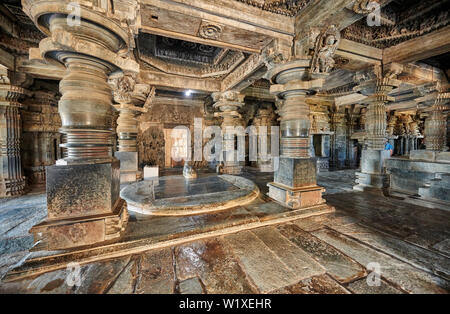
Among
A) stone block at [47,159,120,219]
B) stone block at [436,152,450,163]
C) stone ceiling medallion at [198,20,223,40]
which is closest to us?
stone block at [47,159,120,219]

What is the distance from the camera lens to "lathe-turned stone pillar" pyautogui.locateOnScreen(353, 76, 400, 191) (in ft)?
16.9

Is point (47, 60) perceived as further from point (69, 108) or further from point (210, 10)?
point (210, 10)

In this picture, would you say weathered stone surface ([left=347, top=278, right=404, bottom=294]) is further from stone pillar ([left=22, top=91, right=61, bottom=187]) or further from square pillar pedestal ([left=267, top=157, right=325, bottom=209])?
stone pillar ([left=22, top=91, right=61, bottom=187])

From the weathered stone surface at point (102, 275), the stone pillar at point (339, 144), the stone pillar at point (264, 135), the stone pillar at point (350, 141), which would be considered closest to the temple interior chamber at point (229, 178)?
the weathered stone surface at point (102, 275)

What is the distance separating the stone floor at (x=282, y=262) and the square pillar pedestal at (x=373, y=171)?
2.31m

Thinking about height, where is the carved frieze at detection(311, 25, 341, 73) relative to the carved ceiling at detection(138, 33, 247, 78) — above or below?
below

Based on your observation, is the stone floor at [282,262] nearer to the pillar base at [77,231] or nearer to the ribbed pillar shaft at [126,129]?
the pillar base at [77,231]

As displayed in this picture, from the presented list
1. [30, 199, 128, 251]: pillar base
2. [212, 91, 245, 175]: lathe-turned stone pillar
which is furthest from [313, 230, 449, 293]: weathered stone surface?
[212, 91, 245, 175]: lathe-turned stone pillar

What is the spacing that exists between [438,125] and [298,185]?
724cm

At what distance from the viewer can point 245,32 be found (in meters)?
3.37

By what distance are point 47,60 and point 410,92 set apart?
1339cm

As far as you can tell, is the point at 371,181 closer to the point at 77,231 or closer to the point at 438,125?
the point at 438,125

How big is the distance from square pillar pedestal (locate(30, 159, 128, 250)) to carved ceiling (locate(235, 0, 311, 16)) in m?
3.86

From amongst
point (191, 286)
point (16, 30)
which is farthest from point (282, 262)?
point (16, 30)
